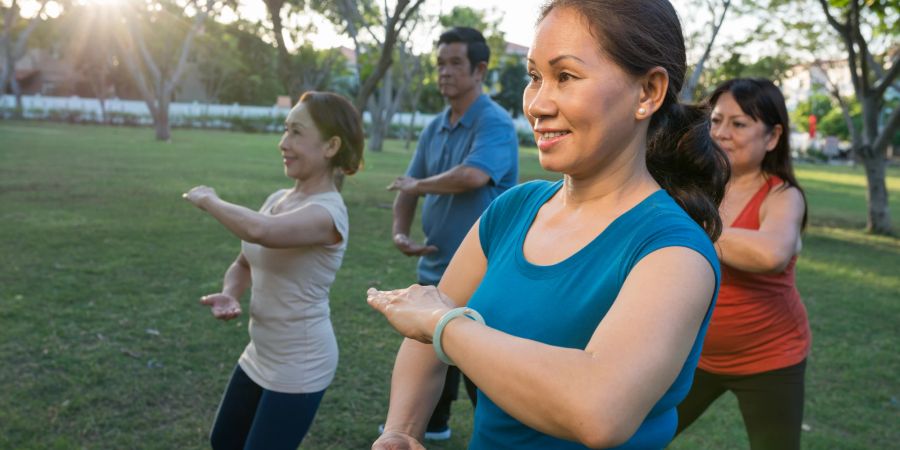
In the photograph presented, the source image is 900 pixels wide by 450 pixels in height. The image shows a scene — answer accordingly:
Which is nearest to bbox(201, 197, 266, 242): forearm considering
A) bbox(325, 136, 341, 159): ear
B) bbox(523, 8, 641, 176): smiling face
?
bbox(325, 136, 341, 159): ear

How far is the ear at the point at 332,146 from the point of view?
3.46 meters

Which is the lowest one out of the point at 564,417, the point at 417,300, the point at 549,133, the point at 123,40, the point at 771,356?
the point at 771,356

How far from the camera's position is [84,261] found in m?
8.64

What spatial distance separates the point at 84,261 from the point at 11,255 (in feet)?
2.64

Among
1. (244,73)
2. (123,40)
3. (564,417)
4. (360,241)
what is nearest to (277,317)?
(564,417)

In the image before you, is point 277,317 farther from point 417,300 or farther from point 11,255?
point 11,255

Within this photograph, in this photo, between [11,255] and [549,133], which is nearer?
[549,133]

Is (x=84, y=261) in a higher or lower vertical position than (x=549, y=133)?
lower

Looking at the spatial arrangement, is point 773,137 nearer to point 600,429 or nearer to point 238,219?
point 238,219

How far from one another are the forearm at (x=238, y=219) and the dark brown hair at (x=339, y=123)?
1.95 ft

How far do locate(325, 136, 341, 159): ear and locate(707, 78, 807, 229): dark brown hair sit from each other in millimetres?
1612

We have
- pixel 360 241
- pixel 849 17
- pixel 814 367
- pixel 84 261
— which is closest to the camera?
pixel 814 367

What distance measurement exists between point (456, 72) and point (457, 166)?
25.4 inches

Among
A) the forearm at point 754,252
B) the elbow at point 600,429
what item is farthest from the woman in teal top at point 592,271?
the forearm at point 754,252
